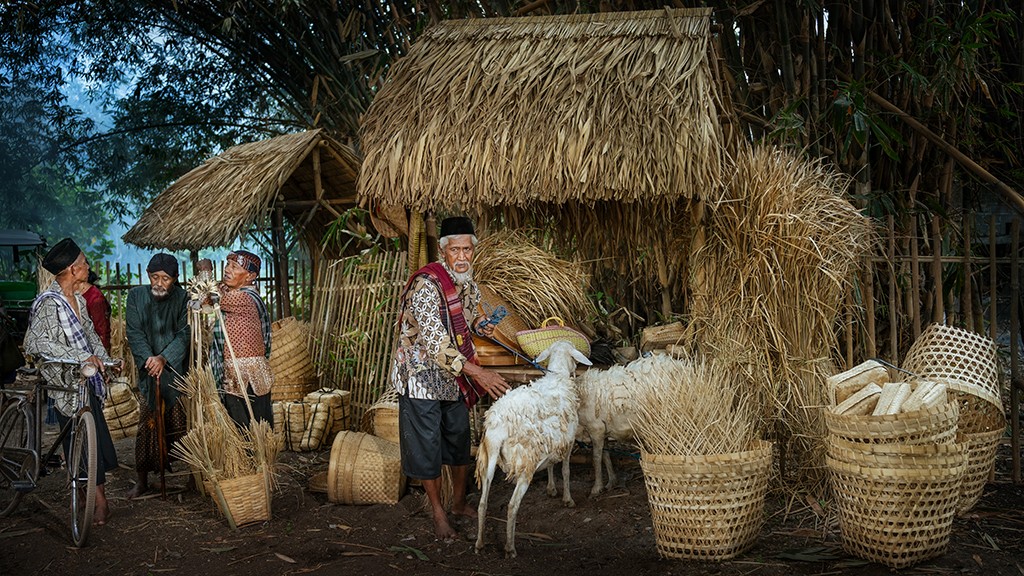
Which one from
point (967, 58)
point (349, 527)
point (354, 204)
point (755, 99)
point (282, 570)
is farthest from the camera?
point (354, 204)

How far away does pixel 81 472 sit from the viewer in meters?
5.29

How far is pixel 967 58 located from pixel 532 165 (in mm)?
3330

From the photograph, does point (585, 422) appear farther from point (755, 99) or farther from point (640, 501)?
point (755, 99)

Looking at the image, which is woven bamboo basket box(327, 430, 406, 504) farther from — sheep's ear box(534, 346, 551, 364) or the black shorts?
sheep's ear box(534, 346, 551, 364)

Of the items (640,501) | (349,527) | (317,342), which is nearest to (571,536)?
(640,501)

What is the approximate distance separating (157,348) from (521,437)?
3004mm

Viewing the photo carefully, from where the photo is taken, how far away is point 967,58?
19.9ft

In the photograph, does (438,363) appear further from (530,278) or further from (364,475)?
(530,278)

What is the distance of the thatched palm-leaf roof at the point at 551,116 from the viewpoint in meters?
5.37

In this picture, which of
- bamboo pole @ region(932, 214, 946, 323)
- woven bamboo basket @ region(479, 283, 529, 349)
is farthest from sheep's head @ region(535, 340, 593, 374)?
bamboo pole @ region(932, 214, 946, 323)

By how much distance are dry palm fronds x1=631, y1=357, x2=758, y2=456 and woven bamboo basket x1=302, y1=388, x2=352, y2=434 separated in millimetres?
3718

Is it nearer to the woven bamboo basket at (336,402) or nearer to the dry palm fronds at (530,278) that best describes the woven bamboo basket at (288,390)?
the woven bamboo basket at (336,402)

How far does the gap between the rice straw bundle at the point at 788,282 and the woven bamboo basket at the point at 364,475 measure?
2.42 m

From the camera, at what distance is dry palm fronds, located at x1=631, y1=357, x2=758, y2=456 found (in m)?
4.38
